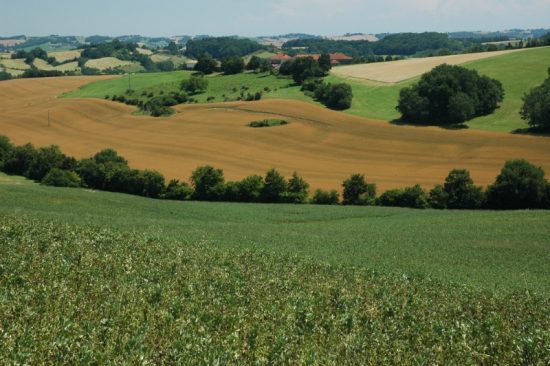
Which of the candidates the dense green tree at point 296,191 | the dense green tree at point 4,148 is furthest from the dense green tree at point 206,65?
the dense green tree at point 296,191

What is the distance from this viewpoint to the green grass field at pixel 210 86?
4756 inches

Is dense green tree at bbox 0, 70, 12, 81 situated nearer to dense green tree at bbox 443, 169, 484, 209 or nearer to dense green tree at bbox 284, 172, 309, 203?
dense green tree at bbox 284, 172, 309, 203

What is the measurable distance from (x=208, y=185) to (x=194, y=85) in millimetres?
72561

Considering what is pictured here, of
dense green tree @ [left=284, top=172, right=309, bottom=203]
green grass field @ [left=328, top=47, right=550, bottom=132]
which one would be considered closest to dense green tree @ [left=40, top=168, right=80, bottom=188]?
dense green tree @ [left=284, top=172, right=309, bottom=203]

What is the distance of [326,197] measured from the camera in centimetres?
5791

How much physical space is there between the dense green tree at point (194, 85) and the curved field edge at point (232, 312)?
104 meters

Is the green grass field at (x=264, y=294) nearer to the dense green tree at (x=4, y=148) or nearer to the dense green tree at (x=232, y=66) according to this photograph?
the dense green tree at (x=4, y=148)

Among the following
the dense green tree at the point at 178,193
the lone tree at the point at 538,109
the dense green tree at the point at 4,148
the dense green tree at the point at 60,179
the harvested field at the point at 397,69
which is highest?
the harvested field at the point at 397,69

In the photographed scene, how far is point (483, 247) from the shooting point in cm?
3559

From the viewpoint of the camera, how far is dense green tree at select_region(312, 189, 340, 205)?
190ft

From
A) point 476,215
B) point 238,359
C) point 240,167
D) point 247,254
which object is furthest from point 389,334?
point 240,167

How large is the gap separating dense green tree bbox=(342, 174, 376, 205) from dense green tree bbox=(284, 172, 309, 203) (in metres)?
4.17

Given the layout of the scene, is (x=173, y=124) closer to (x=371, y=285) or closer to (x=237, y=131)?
(x=237, y=131)

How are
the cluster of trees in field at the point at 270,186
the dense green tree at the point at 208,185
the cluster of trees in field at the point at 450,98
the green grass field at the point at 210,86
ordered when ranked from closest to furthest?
the cluster of trees in field at the point at 270,186, the dense green tree at the point at 208,185, the cluster of trees in field at the point at 450,98, the green grass field at the point at 210,86
